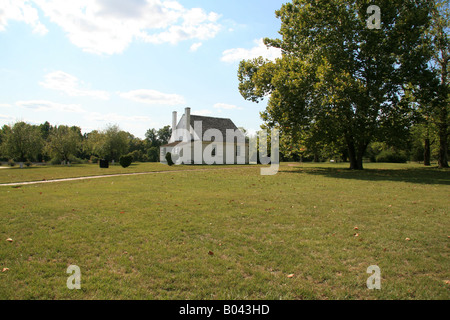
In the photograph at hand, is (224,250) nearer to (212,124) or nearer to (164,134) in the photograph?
(212,124)

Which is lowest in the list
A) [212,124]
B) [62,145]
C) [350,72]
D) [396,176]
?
[396,176]

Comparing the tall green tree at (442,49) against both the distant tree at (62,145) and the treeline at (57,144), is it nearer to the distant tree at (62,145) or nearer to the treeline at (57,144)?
the treeline at (57,144)

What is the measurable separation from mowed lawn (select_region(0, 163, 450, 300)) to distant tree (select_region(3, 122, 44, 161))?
40.1 metres

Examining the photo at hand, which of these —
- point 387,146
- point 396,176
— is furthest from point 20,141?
point 387,146

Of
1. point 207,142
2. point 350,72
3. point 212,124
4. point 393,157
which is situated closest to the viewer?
point 350,72

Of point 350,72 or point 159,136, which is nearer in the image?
point 350,72

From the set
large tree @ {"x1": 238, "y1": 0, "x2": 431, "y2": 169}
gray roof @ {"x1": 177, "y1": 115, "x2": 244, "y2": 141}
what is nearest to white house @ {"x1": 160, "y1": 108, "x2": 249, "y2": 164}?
gray roof @ {"x1": 177, "y1": 115, "x2": 244, "y2": 141}

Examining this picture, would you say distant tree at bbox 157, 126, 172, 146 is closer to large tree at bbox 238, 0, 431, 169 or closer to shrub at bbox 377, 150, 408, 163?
shrub at bbox 377, 150, 408, 163

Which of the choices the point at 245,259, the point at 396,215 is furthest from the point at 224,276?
the point at 396,215

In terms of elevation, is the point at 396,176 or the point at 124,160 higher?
the point at 124,160

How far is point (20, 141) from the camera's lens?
40312 mm

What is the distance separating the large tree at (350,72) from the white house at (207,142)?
66.4ft

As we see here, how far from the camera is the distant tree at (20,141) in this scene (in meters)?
39.8

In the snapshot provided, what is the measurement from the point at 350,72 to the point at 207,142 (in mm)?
24394
